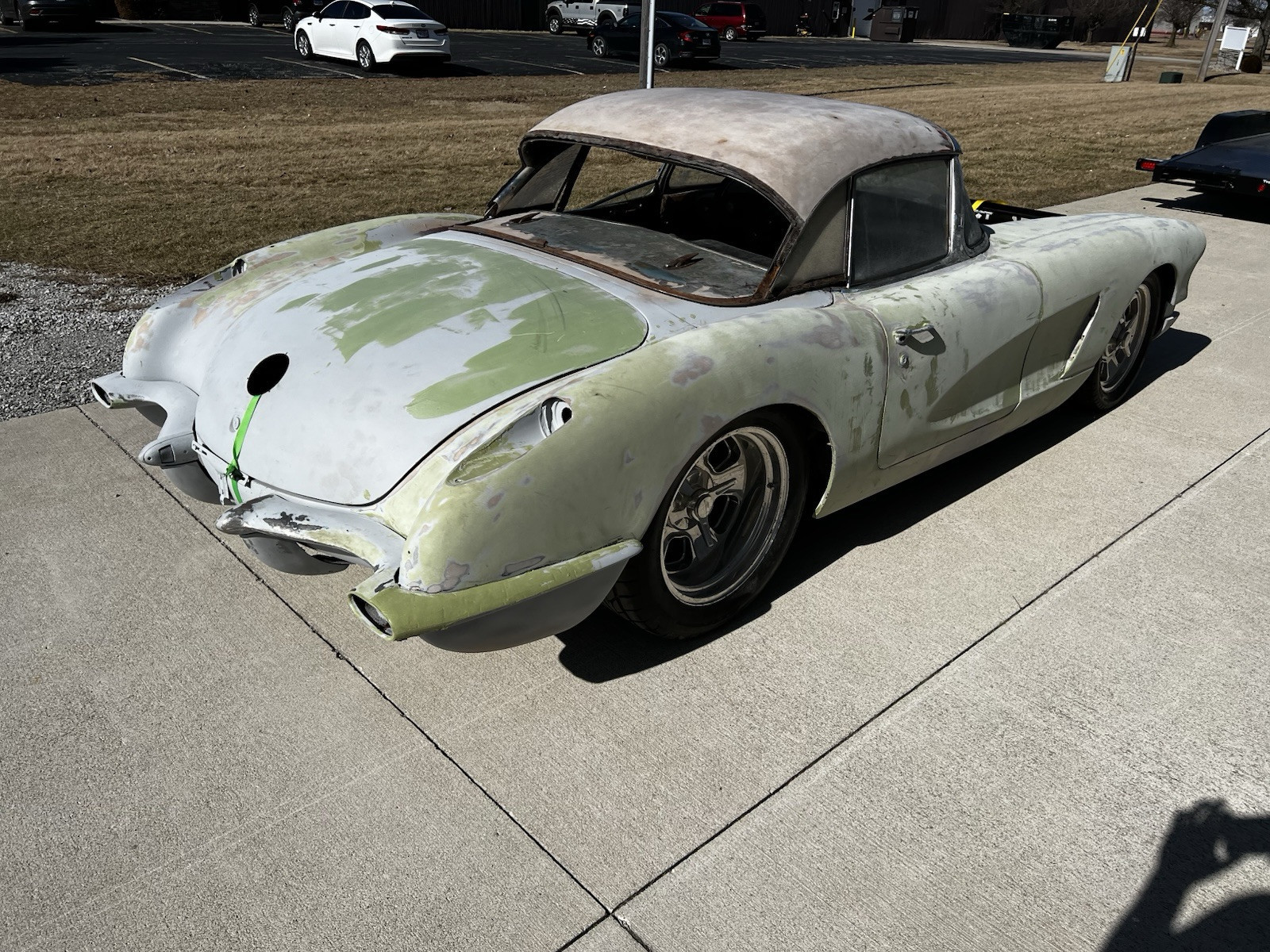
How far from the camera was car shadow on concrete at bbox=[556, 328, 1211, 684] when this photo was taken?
2945 millimetres

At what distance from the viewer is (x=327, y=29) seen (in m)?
20.1

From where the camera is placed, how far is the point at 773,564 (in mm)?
3145

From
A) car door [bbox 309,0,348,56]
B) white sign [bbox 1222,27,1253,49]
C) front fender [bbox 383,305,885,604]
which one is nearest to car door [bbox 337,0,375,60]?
car door [bbox 309,0,348,56]

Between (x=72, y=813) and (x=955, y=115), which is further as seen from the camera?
(x=955, y=115)

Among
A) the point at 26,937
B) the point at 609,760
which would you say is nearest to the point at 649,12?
the point at 609,760

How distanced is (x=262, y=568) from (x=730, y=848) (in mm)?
1850

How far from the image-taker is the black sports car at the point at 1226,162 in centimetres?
870

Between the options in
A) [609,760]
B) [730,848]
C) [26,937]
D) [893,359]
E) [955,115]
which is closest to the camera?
[26,937]

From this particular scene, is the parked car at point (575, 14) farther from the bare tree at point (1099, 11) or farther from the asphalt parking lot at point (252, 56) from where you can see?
the bare tree at point (1099, 11)

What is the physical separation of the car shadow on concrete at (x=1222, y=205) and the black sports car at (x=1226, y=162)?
0.38m

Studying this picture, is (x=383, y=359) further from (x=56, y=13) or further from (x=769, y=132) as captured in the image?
(x=56, y=13)

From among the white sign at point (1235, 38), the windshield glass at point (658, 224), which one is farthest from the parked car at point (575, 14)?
the windshield glass at point (658, 224)

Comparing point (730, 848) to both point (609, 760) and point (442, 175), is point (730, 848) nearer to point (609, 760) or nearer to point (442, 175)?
point (609, 760)

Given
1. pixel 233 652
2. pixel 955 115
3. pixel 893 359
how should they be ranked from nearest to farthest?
pixel 233 652
pixel 893 359
pixel 955 115
